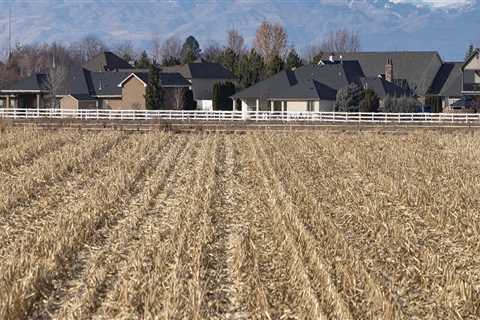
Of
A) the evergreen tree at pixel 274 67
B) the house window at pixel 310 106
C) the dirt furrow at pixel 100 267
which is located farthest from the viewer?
the evergreen tree at pixel 274 67

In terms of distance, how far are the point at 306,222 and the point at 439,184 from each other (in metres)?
5.84

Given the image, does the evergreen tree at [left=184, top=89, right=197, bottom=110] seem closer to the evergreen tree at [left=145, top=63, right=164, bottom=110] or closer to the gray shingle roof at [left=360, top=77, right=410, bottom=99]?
the evergreen tree at [left=145, top=63, right=164, bottom=110]

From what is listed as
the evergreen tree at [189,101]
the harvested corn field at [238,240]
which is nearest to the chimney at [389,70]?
the evergreen tree at [189,101]

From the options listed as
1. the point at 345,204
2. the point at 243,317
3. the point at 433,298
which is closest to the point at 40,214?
the point at 345,204

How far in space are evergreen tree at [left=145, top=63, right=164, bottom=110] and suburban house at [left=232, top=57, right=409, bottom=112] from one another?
680 cm

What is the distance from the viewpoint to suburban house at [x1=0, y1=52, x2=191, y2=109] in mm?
71750

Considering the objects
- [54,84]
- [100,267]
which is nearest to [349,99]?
[54,84]

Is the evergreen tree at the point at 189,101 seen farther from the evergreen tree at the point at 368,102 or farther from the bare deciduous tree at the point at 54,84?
the evergreen tree at the point at 368,102

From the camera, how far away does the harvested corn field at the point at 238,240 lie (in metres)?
8.22

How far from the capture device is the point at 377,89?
2628 inches

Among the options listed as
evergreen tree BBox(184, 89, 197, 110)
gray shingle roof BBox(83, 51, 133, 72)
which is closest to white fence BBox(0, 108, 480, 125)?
evergreen tree BBox(184, 89, 197, 110)

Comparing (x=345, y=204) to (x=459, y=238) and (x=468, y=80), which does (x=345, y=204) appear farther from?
(x=468, y=80)

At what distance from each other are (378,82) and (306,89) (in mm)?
8730

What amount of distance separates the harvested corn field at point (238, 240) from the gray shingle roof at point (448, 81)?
53.0 m
